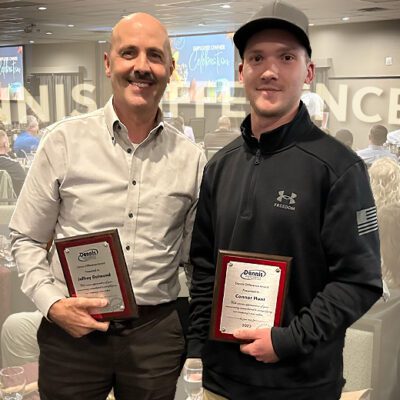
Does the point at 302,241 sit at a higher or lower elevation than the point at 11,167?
higher

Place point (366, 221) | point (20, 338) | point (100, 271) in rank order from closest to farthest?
point (366, 221), point (100, 271), point (20, 338)

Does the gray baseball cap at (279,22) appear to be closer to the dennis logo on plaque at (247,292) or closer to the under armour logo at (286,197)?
the under armour logo at (286,197)

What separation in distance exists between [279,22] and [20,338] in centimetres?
257

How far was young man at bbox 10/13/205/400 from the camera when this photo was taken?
1.67 metres

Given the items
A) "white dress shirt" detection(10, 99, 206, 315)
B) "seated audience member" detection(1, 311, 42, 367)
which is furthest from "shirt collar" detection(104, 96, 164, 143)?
"seated audience member" detection(1, 311, 42, 367)

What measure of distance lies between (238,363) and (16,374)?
1232mm

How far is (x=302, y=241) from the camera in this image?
1.34 metres

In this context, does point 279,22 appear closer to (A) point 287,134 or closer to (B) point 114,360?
(A) point 287,134

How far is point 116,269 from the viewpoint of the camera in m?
1.55

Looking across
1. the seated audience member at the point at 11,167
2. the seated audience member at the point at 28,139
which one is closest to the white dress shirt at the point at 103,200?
the seated audience member at the point at 11,167

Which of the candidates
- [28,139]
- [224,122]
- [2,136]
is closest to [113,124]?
[224,122]

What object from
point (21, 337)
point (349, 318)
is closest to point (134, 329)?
point (349, 318)

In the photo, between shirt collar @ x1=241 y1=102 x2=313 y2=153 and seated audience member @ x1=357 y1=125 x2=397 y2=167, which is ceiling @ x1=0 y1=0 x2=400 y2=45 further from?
shirt collar @ x1=241 y1=102 x2=313 y2=153

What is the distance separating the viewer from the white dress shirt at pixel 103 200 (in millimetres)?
1670
